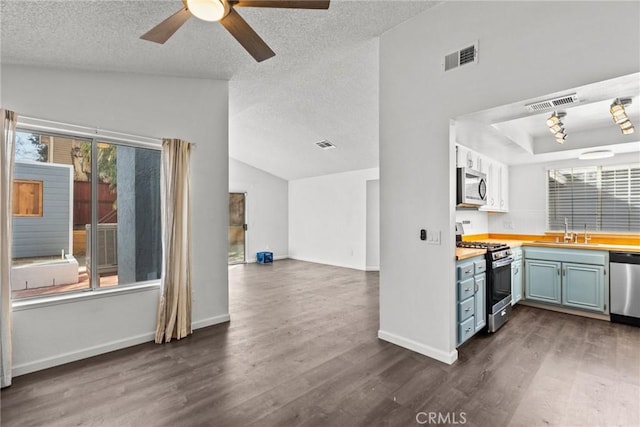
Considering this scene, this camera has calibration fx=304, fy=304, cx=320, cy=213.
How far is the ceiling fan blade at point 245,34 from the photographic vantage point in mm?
1959

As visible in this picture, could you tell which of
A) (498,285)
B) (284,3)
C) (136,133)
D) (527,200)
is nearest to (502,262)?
(498,285)

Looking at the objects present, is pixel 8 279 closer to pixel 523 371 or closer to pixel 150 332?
pixel 150 332

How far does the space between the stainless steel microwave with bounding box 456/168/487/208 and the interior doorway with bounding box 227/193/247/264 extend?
6.21m

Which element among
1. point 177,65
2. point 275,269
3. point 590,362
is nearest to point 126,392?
point 177,65

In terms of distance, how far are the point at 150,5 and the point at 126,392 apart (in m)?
2.86

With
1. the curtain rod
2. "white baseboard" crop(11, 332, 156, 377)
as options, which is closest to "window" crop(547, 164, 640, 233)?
the curtain rod

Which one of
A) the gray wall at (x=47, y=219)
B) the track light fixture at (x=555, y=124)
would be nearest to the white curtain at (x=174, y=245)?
the gray wall at (x=47, y=219)

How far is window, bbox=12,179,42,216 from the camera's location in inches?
104

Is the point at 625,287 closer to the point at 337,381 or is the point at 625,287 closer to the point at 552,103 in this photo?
the point at 552,103

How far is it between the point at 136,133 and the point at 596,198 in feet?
20.2

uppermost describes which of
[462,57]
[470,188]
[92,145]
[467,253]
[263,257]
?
[462,57]

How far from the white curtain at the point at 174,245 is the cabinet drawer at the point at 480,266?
3.13 meters

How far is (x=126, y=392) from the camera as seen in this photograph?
2291 millimetres

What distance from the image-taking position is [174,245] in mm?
3322
